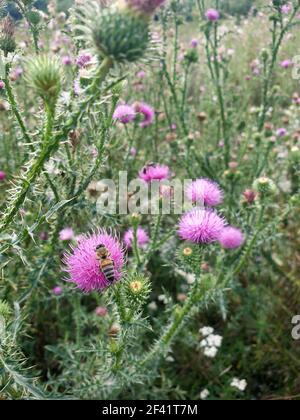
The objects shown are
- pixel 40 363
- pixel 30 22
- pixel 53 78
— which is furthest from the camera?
pixel 40 363

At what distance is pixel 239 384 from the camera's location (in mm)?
2859

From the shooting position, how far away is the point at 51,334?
3305mm

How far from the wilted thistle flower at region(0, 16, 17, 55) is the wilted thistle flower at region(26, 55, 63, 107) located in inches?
31.8

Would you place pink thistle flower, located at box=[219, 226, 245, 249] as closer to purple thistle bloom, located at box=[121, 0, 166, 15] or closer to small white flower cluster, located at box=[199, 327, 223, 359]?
small white flower cluster, located at box=[199, 327, 223, 359]

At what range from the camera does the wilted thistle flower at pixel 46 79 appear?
1.31 meters

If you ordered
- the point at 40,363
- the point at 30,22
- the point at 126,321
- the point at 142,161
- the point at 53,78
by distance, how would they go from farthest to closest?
the point at 142,161
the point at 40,363
the point at 30,22
the point at 126,321
the point at 53,78

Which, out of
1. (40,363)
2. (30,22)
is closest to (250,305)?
(40,363)

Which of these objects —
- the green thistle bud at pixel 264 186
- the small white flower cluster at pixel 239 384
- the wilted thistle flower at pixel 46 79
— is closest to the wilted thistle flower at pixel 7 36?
the wilted thistle flower at pixel 46 79

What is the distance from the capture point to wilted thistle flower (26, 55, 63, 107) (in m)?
1.31

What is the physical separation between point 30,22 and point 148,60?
132 centimetres

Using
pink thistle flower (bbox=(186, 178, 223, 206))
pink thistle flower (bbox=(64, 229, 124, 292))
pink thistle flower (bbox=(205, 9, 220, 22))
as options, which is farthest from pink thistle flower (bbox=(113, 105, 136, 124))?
pink thistle flower (bbox=(64, 229, 124, 292))

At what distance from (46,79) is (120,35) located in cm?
24

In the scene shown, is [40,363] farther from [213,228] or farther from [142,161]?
[142,161]

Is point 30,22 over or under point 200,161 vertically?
over
